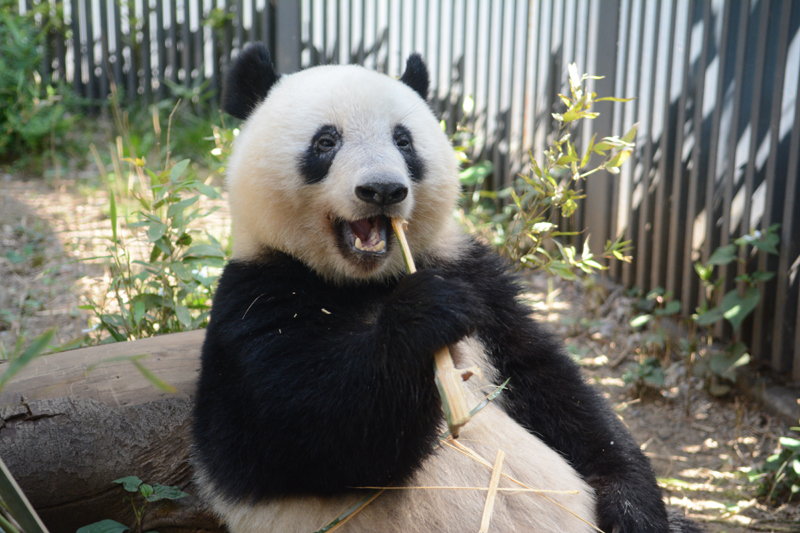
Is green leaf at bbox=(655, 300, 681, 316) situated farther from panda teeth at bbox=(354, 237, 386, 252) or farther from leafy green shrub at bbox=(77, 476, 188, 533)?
leafy green shrub at bbox=(77, 476, 188, 533)

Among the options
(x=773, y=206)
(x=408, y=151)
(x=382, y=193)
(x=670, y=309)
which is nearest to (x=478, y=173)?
(x=670, y=309)

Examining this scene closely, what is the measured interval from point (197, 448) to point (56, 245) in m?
3.83

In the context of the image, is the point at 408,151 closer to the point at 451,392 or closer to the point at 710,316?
the point at 451,392

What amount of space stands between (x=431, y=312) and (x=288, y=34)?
6477mm

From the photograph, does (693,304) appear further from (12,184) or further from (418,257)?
(12,184)

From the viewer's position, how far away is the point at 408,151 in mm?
2434

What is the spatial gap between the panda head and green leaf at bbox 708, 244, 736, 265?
2177mm

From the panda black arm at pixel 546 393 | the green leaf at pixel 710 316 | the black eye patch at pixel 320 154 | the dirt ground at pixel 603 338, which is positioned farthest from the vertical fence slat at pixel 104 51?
the green leaf at pixel 710 316

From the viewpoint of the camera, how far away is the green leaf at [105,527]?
2.35 m

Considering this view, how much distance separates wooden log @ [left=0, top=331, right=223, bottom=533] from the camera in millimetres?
2400

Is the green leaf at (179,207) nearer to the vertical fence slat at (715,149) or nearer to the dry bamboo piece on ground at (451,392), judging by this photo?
the dry bamboo piece on ground at (451,392)

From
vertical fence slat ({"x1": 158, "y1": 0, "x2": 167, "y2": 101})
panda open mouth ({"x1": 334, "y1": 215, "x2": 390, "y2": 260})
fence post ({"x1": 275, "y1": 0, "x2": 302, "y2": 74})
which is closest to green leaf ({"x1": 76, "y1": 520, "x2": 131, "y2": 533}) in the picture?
panda open mouth ({"x1": 334, "y1": 215, "x2": 390, "y2": 260})

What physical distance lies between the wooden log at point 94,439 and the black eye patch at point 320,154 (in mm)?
1081

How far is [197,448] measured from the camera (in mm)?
2279
